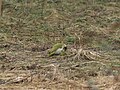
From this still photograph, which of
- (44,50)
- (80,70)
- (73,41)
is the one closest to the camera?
(80,70)

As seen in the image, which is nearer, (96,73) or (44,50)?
(96,73)

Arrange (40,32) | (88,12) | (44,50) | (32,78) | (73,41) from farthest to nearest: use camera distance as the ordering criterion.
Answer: (88,12), (40,32), (73,41), (44,50), (32,78)

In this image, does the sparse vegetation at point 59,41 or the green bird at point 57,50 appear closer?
the sparse vegetation at point 59,41

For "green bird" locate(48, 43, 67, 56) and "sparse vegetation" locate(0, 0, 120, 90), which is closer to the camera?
"sparse vegetation" locate(0, 0, 120, 90)

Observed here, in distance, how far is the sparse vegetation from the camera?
5.95 m

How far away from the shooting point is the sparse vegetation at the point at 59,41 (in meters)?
5.95

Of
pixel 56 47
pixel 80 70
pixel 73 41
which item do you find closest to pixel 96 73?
pixel 80 70

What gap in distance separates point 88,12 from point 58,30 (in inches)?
80.3

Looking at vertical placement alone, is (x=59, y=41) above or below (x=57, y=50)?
below

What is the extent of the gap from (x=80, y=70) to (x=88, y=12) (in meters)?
5.49

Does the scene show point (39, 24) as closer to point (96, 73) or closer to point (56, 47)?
point (56, 47)

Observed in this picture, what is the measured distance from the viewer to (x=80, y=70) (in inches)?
254

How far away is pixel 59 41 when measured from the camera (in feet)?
29.3

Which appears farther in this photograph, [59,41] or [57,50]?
[59,41]
